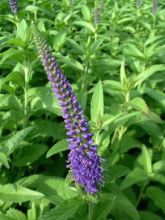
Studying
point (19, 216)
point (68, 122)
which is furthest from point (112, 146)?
point (68, 122)

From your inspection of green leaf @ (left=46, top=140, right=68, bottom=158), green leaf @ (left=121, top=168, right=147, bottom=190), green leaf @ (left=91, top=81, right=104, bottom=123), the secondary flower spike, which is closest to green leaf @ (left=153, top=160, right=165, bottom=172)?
green leaf @ (left=121, top=168, right=147, bottom=190)

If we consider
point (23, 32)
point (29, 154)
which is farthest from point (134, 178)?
point (23, 32)

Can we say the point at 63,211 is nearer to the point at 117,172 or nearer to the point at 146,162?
the point at 117,172

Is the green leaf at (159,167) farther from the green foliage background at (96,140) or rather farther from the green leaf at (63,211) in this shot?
the green leaf at (63,211)

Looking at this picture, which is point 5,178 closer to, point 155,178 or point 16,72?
point 16,72

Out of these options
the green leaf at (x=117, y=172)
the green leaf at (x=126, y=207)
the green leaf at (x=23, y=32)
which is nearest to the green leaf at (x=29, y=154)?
the green leaf at (x=117, y=172)

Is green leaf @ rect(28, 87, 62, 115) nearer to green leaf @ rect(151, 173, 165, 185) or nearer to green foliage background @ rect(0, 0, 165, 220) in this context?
green foliage background @ rect(0, 0, 165, 220)
